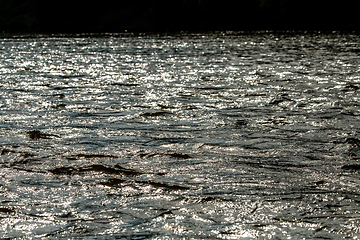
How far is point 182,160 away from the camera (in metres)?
5.46

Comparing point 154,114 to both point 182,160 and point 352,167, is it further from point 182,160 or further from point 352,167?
point 352,167

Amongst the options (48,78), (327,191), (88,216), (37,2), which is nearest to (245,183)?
(327,191)

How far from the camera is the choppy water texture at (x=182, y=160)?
385cm

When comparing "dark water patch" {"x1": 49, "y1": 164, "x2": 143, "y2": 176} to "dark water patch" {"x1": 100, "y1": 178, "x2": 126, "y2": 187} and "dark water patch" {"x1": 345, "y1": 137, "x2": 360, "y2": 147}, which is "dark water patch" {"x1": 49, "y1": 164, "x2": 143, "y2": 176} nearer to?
"dark water patch" {"x1": 100, "y1": 178, "x2": 126, "y2": 187}

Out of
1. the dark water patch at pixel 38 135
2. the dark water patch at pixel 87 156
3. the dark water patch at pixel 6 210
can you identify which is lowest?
the dark water patch at pixel 6 210

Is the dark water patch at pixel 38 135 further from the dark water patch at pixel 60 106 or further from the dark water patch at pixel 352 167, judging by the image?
the dark water patch at pixel 352 167

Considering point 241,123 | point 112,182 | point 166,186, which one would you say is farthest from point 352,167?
point 112,182

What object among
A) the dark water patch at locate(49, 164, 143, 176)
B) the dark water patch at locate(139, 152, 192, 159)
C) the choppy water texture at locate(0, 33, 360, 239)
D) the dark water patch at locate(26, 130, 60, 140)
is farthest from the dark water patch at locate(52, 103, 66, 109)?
the dark water patch at locate(49, 164, 143, 176)

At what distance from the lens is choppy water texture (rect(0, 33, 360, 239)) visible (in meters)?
3.85

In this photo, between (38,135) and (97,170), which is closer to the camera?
(97,170)

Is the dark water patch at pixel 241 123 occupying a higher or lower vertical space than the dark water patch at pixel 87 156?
lower

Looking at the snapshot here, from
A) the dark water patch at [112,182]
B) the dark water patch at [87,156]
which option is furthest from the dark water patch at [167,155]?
the dark water patch at [112,182]

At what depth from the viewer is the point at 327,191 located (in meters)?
4.39

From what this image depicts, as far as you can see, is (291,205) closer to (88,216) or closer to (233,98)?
(88,216)
